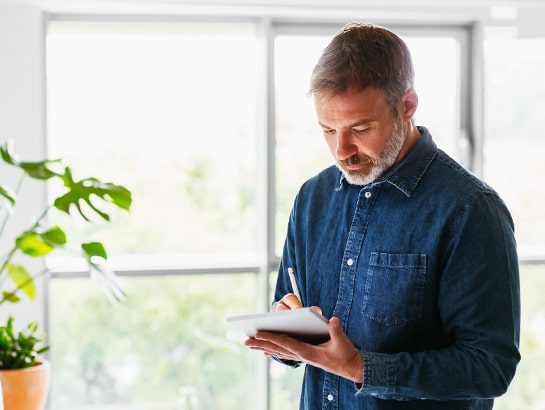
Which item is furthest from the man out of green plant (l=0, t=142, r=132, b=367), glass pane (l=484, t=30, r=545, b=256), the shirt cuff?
glass pane (l=484, t=30, r=545, b=256)

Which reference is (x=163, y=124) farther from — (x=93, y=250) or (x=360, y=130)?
(x=360, y=130)

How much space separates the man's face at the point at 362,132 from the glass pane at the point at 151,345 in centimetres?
174

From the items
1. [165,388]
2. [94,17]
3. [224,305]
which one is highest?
[94,17]

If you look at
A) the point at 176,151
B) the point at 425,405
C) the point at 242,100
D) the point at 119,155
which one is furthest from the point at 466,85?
the point at 425,405

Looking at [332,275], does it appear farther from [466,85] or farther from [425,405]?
[466,85]

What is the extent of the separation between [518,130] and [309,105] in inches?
39.2

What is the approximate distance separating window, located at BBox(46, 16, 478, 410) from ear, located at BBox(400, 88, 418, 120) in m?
1.64

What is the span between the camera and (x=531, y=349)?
11.3 ft

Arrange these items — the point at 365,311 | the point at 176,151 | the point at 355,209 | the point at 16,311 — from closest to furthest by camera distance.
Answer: the point at 365,311 < the point at 355,209 < the point at 16,311 < the point at 176,151

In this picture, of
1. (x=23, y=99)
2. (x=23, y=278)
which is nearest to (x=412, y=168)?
(x=23, y=278)

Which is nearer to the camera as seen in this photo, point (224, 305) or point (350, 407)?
point (350, 407)

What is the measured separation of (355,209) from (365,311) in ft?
0.78

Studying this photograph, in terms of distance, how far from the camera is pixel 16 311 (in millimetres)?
2992

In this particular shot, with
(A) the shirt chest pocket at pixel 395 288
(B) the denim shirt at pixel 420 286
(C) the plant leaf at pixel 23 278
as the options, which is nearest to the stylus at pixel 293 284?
(B) the denim shirt at pixel 420 286
